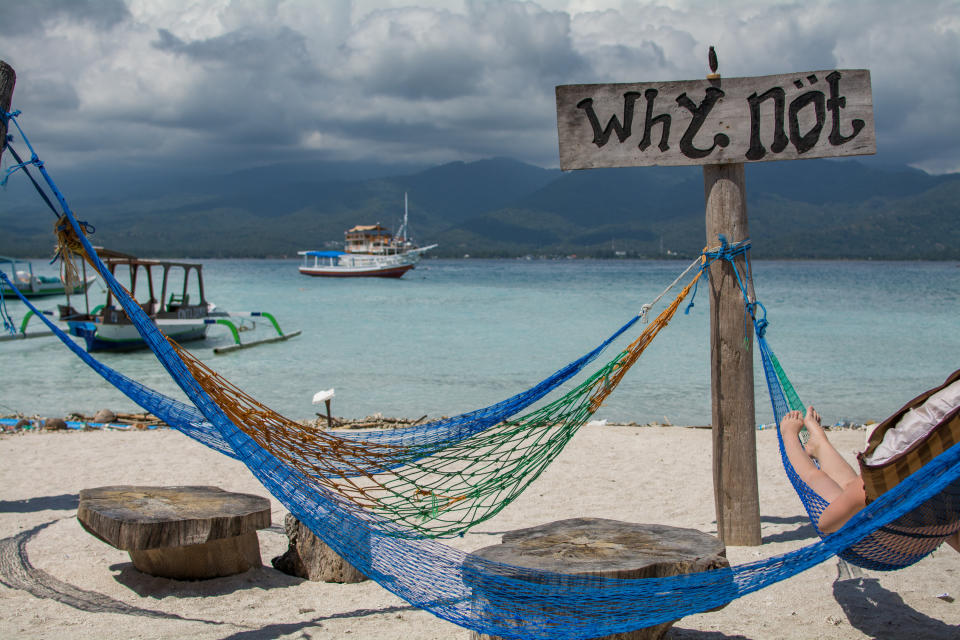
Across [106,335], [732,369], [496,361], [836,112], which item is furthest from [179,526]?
[106,335]

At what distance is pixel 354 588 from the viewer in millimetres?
3125

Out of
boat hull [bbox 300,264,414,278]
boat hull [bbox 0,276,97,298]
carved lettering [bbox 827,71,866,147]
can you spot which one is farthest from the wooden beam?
boat hull [bbox 300,264,414,278]

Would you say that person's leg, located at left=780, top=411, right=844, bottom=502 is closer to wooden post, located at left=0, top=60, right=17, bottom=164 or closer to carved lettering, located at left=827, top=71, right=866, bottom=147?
carved lettering, located at left=827, top=71, right=866, bottom=147

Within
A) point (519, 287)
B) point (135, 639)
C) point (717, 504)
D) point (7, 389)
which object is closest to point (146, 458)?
point (135, 639)

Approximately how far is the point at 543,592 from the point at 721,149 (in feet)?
6.73

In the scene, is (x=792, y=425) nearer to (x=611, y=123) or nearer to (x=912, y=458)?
(x=912, y=458)

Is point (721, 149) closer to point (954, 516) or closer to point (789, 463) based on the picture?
point (789, 463)

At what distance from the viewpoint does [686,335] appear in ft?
55.7

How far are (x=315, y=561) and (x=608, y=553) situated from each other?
145 cm

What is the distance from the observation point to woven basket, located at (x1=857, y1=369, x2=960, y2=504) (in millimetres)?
1924

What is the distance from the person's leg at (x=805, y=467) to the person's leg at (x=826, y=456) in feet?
0.05

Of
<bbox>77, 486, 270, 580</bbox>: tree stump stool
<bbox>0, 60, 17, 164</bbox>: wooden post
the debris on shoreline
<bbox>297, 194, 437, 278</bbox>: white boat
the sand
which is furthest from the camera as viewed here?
<bbox>297, 194, 437, 278</bbox>: white boat

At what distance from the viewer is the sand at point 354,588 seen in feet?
8.48

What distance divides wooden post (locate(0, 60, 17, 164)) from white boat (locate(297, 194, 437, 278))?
161 feet
